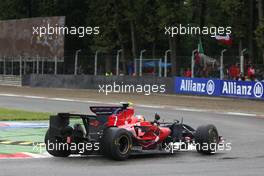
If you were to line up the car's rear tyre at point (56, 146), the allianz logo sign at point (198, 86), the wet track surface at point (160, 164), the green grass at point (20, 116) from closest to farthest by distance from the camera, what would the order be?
the wet track surface at point (160, 164)
the car's rear tyre at point (56, 146)
the green grass at point (20, 116)
the allianz logo sign at point (198, 86)

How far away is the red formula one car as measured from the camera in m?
12.5

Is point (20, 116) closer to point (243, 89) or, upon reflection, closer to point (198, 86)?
point (243, 89)

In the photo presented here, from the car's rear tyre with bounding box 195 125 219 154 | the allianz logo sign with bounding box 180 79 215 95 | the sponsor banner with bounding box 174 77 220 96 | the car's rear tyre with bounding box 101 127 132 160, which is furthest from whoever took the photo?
the allianz logo sign with bounding box 180 79 215 95

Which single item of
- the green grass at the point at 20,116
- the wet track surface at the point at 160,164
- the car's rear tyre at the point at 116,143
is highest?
the car's rear tyre at the point at 116,143

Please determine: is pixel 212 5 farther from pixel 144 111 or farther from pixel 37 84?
pixel 144 111

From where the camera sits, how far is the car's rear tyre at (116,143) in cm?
1235

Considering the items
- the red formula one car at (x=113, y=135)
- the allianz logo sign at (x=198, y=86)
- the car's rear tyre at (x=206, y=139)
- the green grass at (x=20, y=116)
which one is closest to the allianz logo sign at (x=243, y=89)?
the allianz logo sign at (x=198, y=86)

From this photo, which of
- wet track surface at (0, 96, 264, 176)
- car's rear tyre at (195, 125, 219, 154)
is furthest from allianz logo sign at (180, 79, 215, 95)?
car's rear tyre at (195, 125, 219, 154)

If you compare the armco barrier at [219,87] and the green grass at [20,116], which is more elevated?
the armco barrier at [219,87]

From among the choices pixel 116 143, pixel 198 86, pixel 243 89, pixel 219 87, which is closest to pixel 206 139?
pixel 116 143

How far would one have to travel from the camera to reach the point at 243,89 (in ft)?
114

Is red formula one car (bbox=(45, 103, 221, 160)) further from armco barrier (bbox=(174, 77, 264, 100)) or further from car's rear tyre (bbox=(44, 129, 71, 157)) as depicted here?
armco barrier (bbox=(174, 77, 264, 100))

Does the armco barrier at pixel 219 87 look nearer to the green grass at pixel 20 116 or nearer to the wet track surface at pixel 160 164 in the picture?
the green grass at pixel 20 116

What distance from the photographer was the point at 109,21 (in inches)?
2205
